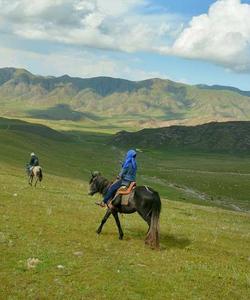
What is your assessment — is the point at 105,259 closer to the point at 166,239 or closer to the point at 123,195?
→ the point at 123,195

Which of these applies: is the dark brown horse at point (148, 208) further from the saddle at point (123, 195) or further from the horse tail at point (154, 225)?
the saddle at point (123, 195)

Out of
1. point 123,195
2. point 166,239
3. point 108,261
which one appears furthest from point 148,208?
point 166,239

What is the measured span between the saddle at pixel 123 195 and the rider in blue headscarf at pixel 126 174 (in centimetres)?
24

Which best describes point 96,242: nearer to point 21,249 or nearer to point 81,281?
point 21,249

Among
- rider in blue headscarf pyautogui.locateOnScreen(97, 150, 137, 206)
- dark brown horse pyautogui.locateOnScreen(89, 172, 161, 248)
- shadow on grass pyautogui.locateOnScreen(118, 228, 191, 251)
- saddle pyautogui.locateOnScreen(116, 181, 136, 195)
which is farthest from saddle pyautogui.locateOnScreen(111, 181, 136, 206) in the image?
shadow on grass pyautogui.locateOnScreen(118, 228, 191, 251)

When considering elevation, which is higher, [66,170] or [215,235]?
[215,235]

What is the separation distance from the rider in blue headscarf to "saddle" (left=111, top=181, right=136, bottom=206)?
237 millimetres

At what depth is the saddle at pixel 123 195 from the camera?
21.6 m

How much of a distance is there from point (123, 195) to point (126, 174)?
0.99 metres

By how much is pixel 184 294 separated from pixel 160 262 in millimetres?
3284

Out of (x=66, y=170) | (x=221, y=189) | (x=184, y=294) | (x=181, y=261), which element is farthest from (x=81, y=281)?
(x=221, y=189)

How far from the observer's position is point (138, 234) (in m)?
23.9

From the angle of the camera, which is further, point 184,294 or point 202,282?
point 202,282

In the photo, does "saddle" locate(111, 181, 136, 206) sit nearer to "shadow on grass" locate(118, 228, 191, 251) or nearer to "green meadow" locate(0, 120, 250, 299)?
"green meadow" locate(0, 120, 250, 299)
